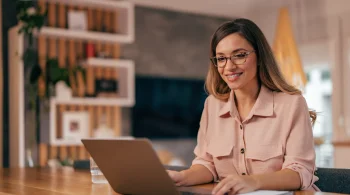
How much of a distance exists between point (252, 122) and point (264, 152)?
124 mm

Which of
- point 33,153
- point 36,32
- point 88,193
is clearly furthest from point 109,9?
point 88,193

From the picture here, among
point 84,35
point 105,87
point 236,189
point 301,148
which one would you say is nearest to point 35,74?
point 84,35

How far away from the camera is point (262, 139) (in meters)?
1.71

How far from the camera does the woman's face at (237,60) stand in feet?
5.60

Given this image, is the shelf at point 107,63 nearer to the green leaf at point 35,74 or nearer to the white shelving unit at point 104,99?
the white shelving unit at point 104,99

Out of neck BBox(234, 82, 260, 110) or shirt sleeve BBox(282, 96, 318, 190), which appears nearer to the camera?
shirt sleeve BBox(282, 96, 318, 190)

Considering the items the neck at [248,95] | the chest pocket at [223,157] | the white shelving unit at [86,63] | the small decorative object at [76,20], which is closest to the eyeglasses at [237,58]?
the neck at [248,95]

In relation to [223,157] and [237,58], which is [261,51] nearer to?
[237,58]

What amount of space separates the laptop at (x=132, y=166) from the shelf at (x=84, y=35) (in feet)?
A: 13.5

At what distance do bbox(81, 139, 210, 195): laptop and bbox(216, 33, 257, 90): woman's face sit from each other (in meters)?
0.51

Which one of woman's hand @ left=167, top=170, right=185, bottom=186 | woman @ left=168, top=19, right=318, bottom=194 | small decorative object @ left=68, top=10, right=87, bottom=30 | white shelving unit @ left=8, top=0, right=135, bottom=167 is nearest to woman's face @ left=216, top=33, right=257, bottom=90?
woman @ left=168, top=19, right=318, bottom=194

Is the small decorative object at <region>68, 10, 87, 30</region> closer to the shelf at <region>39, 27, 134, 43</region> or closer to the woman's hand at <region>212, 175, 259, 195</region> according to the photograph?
the shelf at <region>39, 27, 134, 43</region>

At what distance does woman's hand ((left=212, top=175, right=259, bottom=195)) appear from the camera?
128 cm

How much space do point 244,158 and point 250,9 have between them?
244 inches
